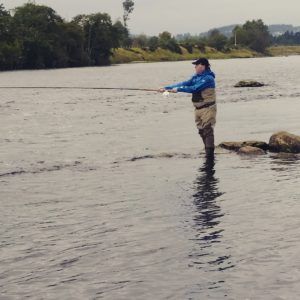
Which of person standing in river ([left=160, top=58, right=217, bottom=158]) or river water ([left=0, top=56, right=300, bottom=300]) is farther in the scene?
person standing in river ([left=160, top=58, right=217, bottom=158])

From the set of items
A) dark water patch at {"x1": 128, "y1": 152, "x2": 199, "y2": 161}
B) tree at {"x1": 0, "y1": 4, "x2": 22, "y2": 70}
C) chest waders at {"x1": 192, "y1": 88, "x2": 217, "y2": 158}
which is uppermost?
tree at {"x1": 0, "y1": 4, "x2": 22, "y2": 70}

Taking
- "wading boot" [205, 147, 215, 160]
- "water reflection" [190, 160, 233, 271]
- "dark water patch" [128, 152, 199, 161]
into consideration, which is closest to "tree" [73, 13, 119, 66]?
"dark water patch" [128, 152, 199, 161]

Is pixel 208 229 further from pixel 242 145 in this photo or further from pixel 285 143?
pixel 242 145

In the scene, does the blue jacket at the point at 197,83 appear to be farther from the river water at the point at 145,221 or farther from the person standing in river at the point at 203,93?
the river water at the point at 145,221

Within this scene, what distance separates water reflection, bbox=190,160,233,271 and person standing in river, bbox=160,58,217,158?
3.27 m

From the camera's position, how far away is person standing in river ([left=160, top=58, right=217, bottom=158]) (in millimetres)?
18391

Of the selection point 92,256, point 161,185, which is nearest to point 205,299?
point 92,256

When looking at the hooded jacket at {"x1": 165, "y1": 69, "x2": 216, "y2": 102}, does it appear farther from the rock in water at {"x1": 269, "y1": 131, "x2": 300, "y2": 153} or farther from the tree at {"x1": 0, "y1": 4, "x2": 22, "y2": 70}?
the tree at {"x1": 0, "y1": 4, "x2": 22, "y2": 70}

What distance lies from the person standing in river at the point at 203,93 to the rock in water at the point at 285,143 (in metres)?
2.38

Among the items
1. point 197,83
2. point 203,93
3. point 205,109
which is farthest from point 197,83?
point 205,109

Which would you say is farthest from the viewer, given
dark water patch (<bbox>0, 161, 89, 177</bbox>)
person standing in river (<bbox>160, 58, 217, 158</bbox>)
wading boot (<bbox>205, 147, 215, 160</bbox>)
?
wading boot (<bbox>205, 147, 215, 160</bbox>)

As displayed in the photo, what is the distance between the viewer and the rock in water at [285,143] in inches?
781

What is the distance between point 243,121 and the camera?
3164 centimetres

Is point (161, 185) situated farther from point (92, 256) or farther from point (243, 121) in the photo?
point (243, 121)
